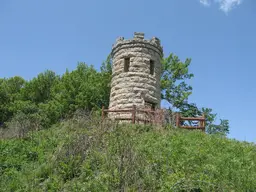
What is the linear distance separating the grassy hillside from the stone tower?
5.79m

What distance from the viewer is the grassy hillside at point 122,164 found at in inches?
279

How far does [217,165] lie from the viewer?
8281 mm

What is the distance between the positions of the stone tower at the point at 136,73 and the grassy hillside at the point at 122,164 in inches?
228

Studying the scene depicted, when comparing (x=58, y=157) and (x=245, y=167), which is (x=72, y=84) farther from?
(x=245, y=167)

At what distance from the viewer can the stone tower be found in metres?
17.5

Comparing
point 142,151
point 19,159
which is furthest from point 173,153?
point 19,159

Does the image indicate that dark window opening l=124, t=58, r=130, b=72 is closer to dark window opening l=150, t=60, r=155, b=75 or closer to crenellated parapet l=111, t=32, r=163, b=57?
crenellated parapet l=111, t=32, r=163, b=57

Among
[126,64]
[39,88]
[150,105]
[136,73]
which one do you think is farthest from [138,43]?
[39,88]

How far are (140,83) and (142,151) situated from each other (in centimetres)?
871

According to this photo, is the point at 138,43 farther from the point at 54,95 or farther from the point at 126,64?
the point at 54,95

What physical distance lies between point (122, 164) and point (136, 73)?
1096 centimetres

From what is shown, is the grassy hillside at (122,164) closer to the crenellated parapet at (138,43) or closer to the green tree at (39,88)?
the crenellated parapet at (138,43)

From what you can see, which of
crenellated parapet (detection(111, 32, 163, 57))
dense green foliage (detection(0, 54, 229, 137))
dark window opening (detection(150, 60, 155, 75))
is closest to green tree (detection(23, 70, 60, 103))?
dense green foliage (detection(0, 54, 229, 137))

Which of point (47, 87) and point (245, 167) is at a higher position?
point (47, 87)
